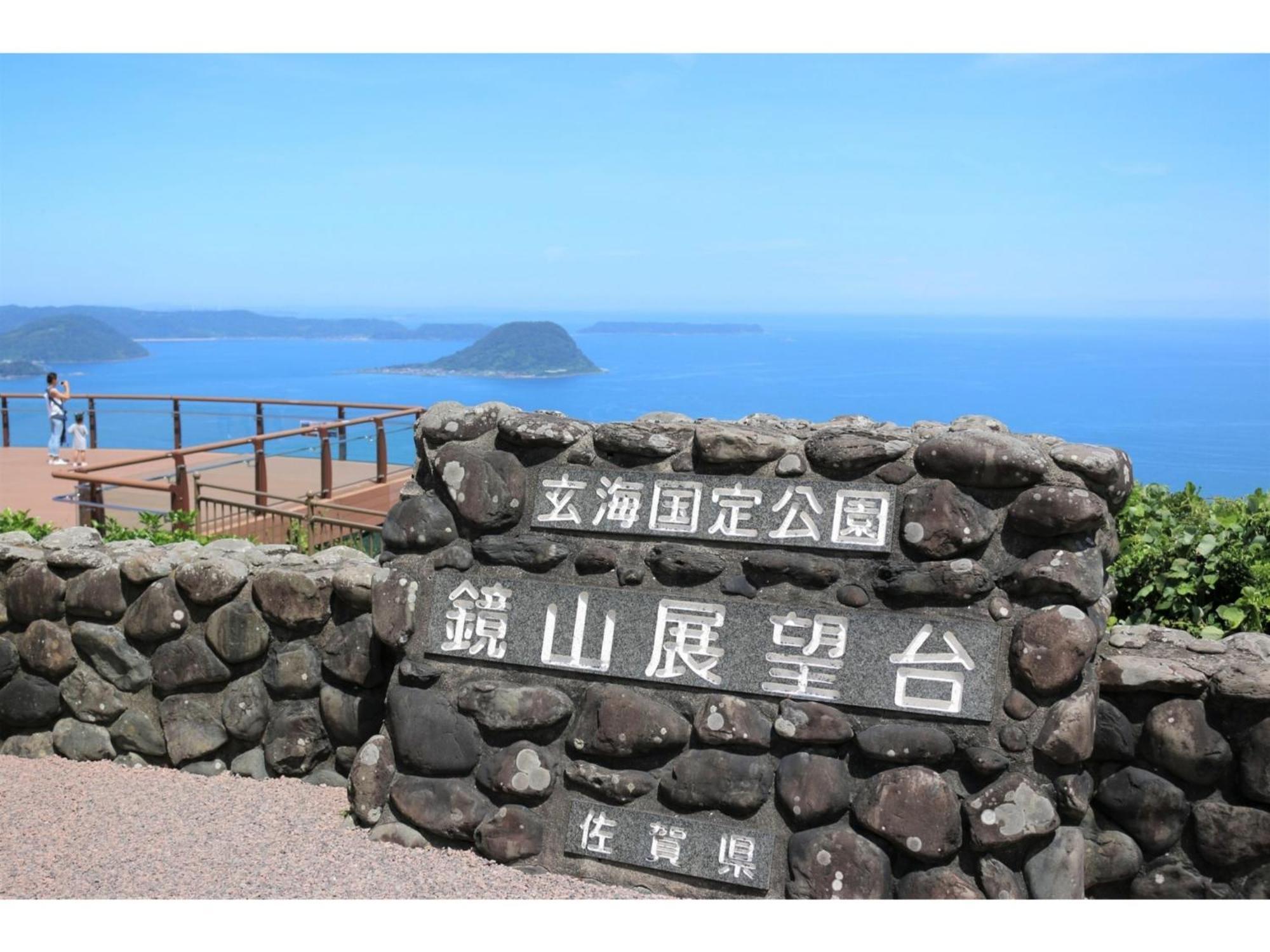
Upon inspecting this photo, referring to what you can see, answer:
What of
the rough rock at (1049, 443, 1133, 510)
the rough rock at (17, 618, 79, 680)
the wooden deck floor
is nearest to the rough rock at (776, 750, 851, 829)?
the rough rock at (1049, 443, 1133, 510)

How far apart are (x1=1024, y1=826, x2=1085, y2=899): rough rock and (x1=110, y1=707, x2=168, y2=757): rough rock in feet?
10.9

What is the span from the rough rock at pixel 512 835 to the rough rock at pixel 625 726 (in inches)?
11.0

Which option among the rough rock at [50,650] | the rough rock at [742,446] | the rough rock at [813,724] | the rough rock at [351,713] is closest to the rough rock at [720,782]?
the rough rock at [813,724]

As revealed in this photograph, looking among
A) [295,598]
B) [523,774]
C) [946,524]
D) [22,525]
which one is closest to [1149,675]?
[946,524]

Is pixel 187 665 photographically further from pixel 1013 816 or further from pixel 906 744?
pixel 1013 816

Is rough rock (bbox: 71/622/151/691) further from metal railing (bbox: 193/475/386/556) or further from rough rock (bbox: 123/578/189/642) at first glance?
metal railing (bbox: 193/475/386/556)

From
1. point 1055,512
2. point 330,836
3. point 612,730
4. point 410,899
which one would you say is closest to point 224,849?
point 330,836

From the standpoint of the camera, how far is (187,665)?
4.73 metres

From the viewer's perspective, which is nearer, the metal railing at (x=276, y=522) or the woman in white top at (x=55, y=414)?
the metal railing at (x=276, y=522)

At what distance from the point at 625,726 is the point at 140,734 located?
220 cm

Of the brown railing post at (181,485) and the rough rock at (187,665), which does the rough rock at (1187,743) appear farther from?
the brown railing post at (181,485)

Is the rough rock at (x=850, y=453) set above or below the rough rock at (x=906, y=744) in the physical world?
above

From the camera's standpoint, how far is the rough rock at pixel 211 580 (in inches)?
184

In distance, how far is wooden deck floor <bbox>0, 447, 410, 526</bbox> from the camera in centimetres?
874
